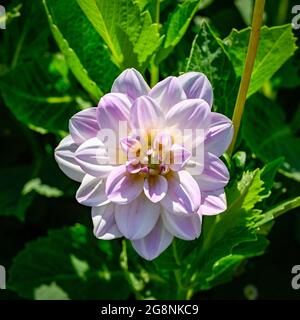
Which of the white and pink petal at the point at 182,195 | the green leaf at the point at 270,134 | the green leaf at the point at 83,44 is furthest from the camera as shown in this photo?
the green leaf at the point at 270,134

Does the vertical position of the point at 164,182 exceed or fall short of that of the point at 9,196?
it exceeds it

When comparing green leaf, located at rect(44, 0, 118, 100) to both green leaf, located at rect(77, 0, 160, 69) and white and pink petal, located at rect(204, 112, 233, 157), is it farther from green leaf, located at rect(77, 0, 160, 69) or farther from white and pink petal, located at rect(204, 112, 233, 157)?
white and pink petal, located at rect(204, 112, 233, 157)

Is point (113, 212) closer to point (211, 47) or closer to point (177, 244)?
point (177, 244)

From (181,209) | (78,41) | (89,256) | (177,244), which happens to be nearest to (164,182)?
(181,209)

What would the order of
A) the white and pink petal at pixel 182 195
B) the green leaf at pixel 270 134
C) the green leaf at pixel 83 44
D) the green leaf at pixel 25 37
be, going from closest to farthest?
the white and pink petal at pixel 182 195 → the green leaf at pixel 83 44 → the green leaf at pixel 270 134 → the green leaf at pixel 25 37

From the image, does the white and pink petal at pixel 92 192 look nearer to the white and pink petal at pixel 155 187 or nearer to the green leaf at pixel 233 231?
the white and pink petal at pixel 155 187

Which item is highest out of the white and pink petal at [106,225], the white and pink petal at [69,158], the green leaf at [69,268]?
the white and pink petal at [69,158]

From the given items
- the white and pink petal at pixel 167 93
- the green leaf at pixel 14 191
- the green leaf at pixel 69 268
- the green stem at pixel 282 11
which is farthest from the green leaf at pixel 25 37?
the white and pink petal at pixel 167 93
